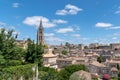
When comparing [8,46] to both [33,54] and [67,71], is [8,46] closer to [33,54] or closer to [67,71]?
[33,54]

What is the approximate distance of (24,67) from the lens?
2088cm

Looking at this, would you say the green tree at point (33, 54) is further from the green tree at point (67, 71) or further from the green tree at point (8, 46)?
the green tree at point (67, 71)

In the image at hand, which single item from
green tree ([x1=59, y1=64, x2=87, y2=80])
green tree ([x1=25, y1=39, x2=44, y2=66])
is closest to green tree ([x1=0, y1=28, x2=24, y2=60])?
green tree ([x1=25, y1=39, x2=44, y2=66])

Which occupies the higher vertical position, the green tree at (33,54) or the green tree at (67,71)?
the green tree at (33,54)

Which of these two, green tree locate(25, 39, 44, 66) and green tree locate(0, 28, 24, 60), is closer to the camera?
green tree locate(0, 28, 24, 60)

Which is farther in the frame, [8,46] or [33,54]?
[33,54]

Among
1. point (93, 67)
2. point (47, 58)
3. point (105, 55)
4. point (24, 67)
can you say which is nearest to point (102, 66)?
point (93, 67)

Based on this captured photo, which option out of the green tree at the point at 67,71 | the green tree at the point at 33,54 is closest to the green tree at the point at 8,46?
the green tree at the point at 33,54

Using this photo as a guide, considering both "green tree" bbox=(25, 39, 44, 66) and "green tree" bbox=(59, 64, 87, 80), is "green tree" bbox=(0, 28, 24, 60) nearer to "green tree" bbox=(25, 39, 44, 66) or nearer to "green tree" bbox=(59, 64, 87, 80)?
"green tree" bbox=(25, 39, 44, 66)

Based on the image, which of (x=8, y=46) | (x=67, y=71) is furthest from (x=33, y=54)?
(x=67, y=71)

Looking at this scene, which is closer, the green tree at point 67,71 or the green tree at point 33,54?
the green tree at point 33,54

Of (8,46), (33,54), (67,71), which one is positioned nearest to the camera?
(8,46)

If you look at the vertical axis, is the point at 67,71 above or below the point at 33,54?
below

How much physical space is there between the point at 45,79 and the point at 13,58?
19.4 feet
